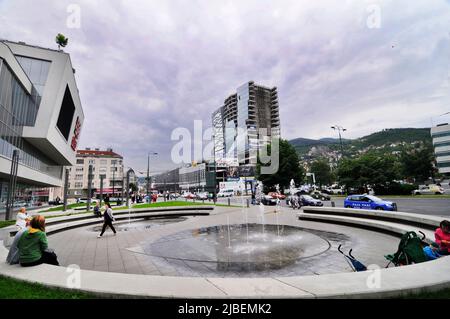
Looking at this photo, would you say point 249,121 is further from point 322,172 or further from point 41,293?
point 41,293

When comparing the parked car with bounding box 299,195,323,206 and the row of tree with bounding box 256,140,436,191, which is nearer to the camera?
the parked car with bounding box 299,195,323,206

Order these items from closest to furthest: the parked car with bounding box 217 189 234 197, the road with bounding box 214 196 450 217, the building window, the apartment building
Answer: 1. the road with bounding box 214 196 450 217
2. the building window
3. the parked car with bounding box 217 189 234 197
4. the apartment building

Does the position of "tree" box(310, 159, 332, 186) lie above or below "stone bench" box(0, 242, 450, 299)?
above

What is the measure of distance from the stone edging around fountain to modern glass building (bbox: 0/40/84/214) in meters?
27.4

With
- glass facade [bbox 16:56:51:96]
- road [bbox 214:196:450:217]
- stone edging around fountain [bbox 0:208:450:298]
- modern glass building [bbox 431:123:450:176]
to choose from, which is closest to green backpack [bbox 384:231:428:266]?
stone edging around fountain [bbox 0:208:450:298]

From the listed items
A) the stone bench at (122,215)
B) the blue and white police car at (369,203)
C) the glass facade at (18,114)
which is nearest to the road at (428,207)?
the blue and white police car at (369,203)

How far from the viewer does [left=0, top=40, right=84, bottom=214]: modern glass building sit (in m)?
25.1

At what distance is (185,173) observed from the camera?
13512 cm

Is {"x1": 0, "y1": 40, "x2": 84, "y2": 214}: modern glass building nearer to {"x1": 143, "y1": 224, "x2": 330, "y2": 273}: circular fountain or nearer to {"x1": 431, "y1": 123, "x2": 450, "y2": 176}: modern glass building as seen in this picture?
{"x1": 143, "y1": 224, "x2": 330, "y2": 273}: circular fountain

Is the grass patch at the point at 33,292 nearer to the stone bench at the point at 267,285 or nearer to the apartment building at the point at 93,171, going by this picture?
the stone bench at the point at 267,285

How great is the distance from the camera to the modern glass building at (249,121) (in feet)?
392

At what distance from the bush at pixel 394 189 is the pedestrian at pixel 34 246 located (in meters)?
48.5
